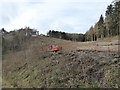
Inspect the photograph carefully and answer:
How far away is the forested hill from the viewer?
32356 mm

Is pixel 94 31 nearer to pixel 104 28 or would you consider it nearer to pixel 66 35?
pixel 104 28

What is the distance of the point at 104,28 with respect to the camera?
132 feet

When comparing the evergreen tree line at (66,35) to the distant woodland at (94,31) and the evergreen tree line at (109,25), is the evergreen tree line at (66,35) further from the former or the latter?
the distant woodland at (94,31)

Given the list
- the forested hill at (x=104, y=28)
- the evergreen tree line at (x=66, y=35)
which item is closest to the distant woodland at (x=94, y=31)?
the forested hill at (x=104, y=28)

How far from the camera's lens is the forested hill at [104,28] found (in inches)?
1274

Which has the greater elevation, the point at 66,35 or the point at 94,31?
the point at 94,31

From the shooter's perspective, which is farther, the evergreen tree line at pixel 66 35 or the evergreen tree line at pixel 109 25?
the evergreen tree line at pixel 66 35

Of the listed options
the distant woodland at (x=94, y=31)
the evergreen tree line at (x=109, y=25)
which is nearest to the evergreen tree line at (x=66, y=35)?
the evergreen tree line at (x=109, y=25)

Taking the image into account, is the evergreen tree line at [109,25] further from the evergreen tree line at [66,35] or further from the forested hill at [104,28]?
the evergreen tree line at [66,35]

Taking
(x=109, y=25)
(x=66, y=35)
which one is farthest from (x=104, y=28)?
(x=66, y=35)

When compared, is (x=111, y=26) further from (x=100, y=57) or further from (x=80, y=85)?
(x=80, y=85)

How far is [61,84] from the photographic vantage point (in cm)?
986

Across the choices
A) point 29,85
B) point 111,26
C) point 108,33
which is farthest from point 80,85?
point 108,33

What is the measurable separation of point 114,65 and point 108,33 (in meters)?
31.4
